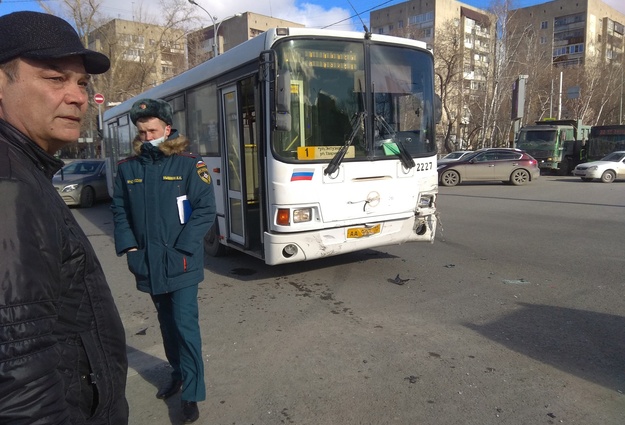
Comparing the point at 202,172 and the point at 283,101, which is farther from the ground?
the point at 283,101

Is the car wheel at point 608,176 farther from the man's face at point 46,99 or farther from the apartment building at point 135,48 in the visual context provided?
the apartment building at point 135,48

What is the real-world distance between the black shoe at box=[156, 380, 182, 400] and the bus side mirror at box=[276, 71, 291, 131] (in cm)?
304

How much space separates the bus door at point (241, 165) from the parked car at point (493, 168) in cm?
1630

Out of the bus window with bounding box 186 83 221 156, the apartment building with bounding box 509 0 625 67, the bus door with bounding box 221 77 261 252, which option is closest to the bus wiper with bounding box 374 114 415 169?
the bus door with bounding box 221 77 261 252

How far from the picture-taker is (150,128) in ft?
10.6

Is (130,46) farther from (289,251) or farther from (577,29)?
(577,29)

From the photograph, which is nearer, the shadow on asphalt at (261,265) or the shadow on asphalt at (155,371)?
the shadow on asphalt at (155,371)

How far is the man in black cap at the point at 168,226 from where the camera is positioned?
120 inches

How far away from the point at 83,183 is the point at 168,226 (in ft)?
46.3

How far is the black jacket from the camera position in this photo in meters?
1.02

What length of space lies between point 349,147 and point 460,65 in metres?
36.3

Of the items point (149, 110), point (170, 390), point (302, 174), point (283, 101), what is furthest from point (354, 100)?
point (170, 390)

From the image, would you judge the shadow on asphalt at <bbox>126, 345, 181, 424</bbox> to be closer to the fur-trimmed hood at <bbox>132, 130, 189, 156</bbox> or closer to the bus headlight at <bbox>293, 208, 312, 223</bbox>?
the fur-trimmed hood at <bbox>132, 130, 189, 156</bbox>

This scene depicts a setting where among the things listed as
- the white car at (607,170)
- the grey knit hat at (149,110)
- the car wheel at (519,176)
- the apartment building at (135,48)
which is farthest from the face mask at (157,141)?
the apartment building at (135,48)
